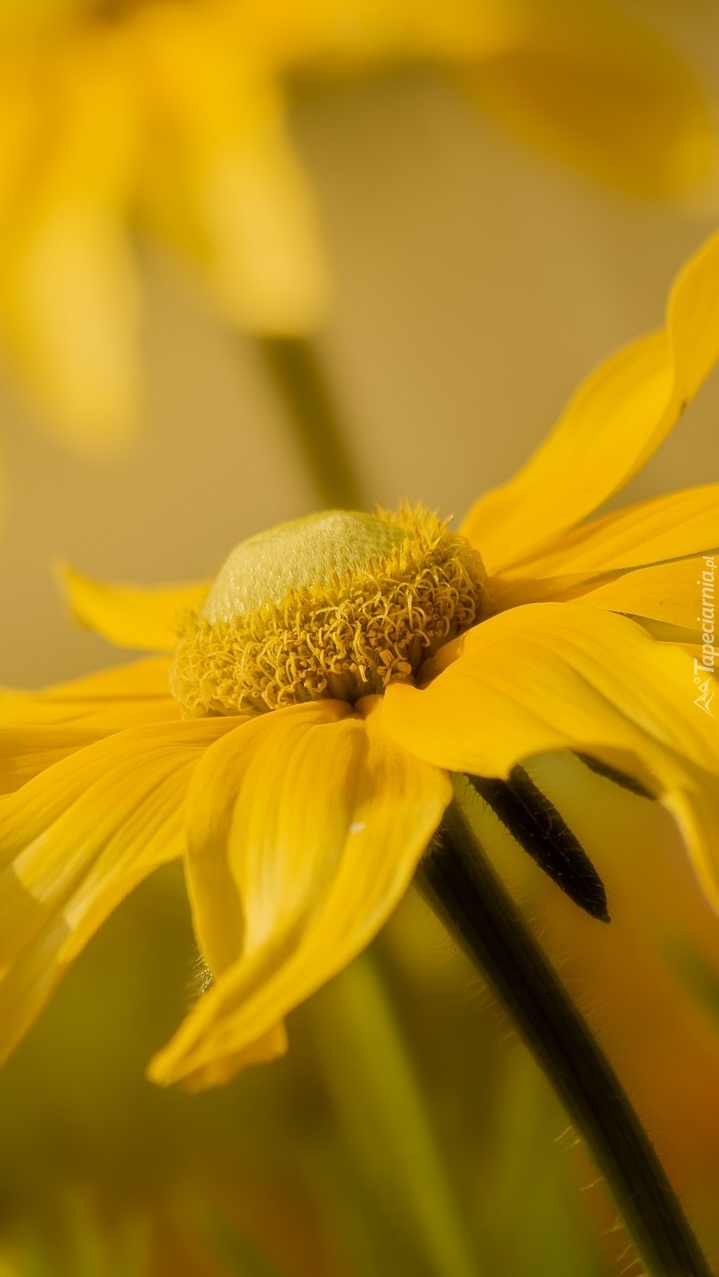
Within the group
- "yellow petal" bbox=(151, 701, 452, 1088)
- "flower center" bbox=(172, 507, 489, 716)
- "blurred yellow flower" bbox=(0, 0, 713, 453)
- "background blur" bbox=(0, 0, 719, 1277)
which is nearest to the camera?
"yellow petal" bbox=(151, 701, 452, 1088)

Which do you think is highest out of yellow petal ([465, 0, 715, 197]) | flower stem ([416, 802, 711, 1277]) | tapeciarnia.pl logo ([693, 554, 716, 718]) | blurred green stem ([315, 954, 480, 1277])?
yellow petal ([465, 0, 715, 197])

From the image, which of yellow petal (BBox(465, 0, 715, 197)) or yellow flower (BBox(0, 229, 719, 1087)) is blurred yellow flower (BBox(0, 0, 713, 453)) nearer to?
yellow petal (BBox(465, 0, 715, 197))

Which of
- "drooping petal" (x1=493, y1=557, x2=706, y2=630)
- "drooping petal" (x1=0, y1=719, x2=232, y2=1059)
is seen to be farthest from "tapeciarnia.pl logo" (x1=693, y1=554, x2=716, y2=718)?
"drooping petal" (x1=0, y1=719, x2=232, y2=1059)

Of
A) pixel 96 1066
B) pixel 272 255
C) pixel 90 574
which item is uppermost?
pixel 272 255

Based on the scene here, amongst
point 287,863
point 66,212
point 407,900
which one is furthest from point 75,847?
point 66,212

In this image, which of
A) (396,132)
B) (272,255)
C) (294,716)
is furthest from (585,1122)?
(396,132)

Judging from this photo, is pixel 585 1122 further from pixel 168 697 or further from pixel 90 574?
pixel 90 574
